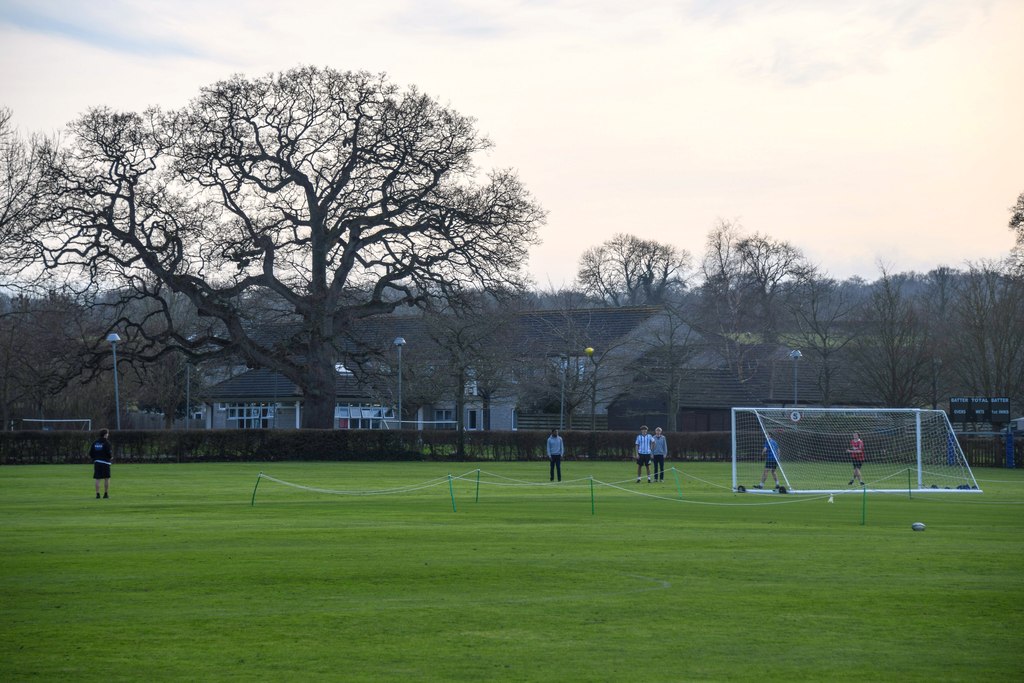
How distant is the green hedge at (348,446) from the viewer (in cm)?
5050

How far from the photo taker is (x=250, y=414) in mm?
85312

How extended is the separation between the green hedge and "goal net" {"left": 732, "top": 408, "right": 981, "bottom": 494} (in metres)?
7.89

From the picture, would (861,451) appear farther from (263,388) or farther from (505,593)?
(263,388)

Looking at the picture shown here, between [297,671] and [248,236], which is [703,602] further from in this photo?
[248,236]

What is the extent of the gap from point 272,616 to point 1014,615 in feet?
25.7

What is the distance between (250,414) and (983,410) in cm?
5276

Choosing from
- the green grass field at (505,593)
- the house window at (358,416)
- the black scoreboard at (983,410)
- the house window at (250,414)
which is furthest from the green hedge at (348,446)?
the house window at (250,414)

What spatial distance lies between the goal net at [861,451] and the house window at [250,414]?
139ft

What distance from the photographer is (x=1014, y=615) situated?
12.1 metres

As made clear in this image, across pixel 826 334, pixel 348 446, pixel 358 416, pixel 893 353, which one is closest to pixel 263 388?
pixel 358 416

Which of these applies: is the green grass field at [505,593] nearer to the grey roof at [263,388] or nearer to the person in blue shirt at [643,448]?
the person in blue shirt at [643,448]

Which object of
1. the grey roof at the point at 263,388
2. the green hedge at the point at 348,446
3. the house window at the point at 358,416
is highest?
the grey roof at the point at 263,388

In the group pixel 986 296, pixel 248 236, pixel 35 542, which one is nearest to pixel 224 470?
pixel 248 236

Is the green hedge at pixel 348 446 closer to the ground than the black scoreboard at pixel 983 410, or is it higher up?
closer to the ground
